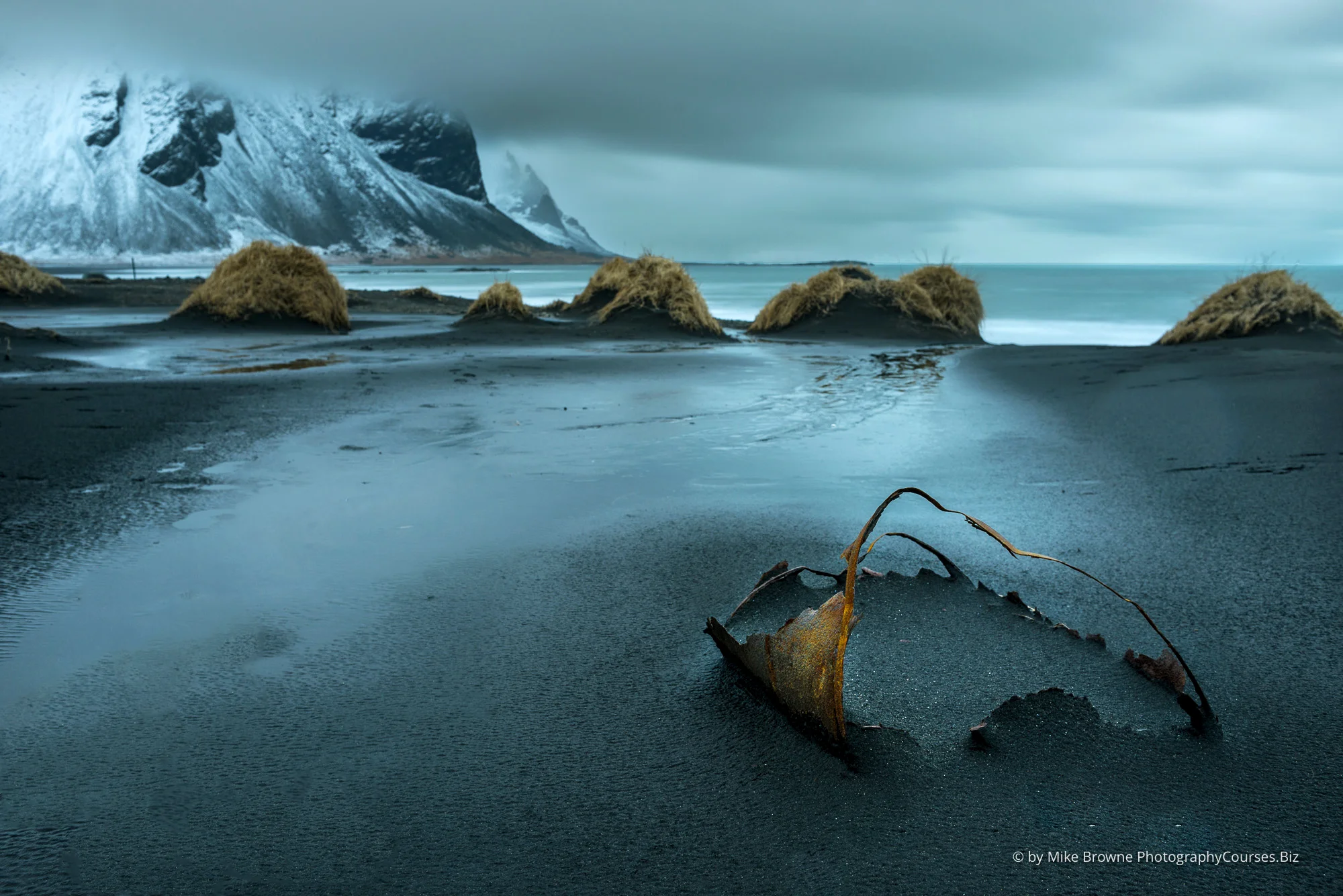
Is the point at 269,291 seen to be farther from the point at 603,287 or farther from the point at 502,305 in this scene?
the point at 603,287

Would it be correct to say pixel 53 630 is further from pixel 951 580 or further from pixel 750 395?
pixel 750 395

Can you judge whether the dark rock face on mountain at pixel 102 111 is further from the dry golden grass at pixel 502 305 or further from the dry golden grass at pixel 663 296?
the dry golden grass at pixel 663 296

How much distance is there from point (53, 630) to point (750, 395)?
267 inches

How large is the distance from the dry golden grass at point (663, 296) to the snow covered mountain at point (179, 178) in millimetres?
116285

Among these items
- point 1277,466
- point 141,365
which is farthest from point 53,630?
point 141,365

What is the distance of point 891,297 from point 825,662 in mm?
17368

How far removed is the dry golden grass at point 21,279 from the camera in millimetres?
21984

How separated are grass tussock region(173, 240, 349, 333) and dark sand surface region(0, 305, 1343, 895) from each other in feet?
36.6

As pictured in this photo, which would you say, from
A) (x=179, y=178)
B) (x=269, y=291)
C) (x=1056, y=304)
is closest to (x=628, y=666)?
(x=269, y=291)

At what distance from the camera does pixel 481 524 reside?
4.34 meters

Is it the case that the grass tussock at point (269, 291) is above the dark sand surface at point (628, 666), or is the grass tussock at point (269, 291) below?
above

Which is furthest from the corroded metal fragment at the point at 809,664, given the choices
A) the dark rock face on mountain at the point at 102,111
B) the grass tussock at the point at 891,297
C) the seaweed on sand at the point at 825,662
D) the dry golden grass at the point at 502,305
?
the dark rock face on mountain at the point at 102,111

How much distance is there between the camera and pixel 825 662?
86.4 inches

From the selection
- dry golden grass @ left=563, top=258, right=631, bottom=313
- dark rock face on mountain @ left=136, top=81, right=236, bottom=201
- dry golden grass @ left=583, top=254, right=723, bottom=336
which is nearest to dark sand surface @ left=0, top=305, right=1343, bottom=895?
dry golden grass @ left=583, top=254, right=723, bottom=336
